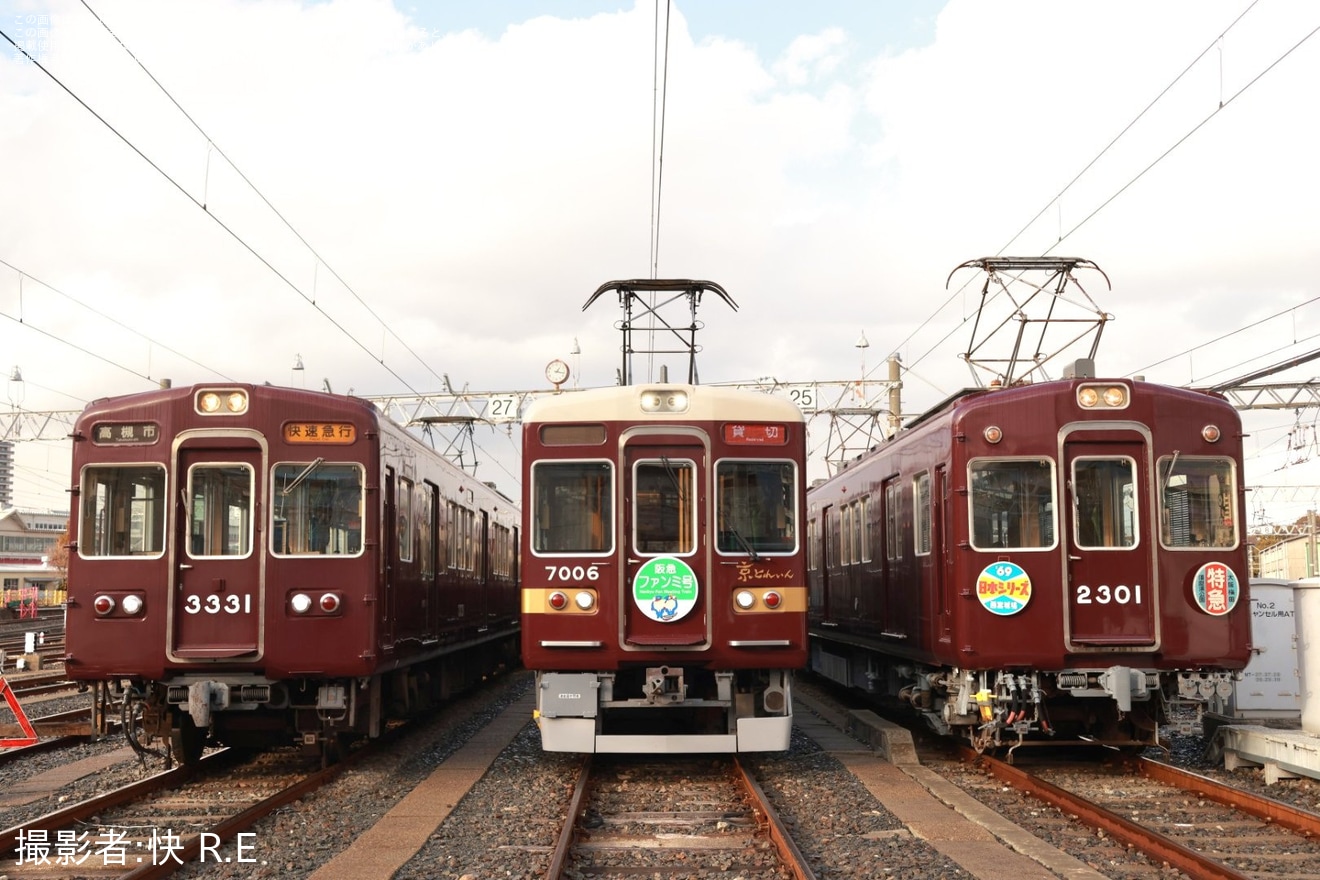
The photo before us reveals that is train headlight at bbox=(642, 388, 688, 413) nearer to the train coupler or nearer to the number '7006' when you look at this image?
the number '7006'

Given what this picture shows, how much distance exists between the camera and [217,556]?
9742mm

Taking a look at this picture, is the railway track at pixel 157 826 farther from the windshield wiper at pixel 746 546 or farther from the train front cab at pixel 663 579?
the windshield wiper at pixel 746 546

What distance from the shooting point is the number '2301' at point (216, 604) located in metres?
9.65

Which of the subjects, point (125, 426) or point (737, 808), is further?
point (125, 426)

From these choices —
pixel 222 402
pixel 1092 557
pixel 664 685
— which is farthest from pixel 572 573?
pixel 1092 557

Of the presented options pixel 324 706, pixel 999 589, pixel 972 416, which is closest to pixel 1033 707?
pixel 999 589

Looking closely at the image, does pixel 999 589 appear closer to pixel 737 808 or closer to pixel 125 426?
pixel 737 808

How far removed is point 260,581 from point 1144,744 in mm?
7115

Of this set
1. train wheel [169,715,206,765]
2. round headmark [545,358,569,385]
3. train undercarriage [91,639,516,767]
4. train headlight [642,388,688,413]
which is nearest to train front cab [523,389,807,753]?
train headlight [642,388,688,413]

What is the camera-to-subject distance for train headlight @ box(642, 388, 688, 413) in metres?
10.2

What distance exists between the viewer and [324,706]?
980cm

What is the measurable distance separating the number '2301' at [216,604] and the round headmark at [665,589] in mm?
2936

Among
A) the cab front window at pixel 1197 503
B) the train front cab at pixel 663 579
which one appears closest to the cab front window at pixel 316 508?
the train front cab at pixel 663 579

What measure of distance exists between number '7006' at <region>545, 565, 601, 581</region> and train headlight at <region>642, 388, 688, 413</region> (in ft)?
4.35
